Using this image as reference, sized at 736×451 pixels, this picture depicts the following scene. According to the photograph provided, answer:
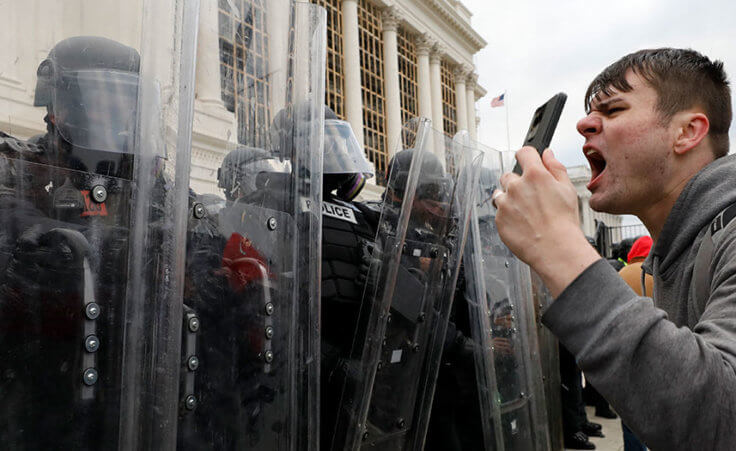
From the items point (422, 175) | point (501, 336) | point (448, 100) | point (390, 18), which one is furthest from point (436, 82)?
point (422, 175)

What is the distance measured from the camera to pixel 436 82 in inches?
1129

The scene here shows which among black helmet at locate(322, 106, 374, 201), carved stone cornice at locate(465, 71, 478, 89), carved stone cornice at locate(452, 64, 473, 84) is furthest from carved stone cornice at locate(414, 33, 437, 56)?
black helmet at locate(322, 106, 374, 201)

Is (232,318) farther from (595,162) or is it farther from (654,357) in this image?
(595,162)

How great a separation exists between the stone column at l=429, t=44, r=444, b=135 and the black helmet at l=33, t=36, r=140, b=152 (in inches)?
1076

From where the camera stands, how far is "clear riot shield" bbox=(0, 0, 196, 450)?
82cm

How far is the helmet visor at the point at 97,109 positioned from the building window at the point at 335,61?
20.3 meters

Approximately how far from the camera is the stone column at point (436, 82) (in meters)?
28.0

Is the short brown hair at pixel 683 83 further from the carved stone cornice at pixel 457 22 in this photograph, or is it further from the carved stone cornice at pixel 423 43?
the carved stone cornice at pixel 457 22

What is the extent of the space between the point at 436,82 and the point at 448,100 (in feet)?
6.55

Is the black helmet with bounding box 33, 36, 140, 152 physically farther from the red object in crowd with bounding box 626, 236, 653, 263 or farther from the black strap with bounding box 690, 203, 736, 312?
the red object in crowd with bounding box 626, 236, 653, 263

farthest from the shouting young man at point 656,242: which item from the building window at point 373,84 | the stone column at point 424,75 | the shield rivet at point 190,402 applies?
the stone column at point 424,75

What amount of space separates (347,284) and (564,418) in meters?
3.10

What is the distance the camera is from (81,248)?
2.88 feet

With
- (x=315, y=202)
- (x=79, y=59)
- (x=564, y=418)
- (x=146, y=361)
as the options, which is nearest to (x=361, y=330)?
(x=315, y=202)
